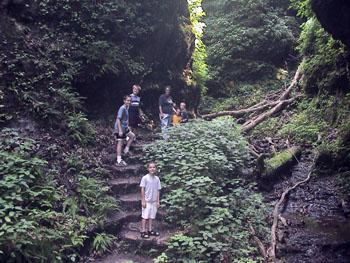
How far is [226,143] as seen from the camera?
8602 millimetres

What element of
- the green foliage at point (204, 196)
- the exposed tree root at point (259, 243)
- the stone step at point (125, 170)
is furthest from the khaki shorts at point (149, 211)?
the exposed tree root at point (259, 243)

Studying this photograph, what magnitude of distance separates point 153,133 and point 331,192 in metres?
6.28

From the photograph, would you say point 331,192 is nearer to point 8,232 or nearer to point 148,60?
point 148,60

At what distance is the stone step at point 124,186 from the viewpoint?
25.4ft

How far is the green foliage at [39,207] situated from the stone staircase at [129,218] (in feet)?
0.98

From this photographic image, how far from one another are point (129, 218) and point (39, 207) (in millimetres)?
1986

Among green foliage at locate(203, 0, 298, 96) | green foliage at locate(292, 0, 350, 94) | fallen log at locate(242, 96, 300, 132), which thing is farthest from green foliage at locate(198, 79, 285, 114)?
green foliage at locate(292, 0, 350, 94)

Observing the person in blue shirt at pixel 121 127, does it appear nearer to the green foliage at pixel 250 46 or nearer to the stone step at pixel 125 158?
the stone step at pixel 125 158

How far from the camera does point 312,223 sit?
27.3 ft

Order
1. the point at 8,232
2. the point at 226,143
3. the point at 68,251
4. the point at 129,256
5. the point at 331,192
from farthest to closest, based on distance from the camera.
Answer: the point at 331,192 → the point at 226,143 → the point at 129,256 → the point at 68,251 → the point at 8,232

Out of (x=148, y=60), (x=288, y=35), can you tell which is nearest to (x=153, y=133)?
(x=148, y=60)

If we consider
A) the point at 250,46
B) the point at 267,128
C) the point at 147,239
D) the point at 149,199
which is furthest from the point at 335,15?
the point at 250,46

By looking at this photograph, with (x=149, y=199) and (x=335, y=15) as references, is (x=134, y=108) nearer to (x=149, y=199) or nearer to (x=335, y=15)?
(x=149, y=199)

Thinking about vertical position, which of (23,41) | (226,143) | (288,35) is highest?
(288,35)
